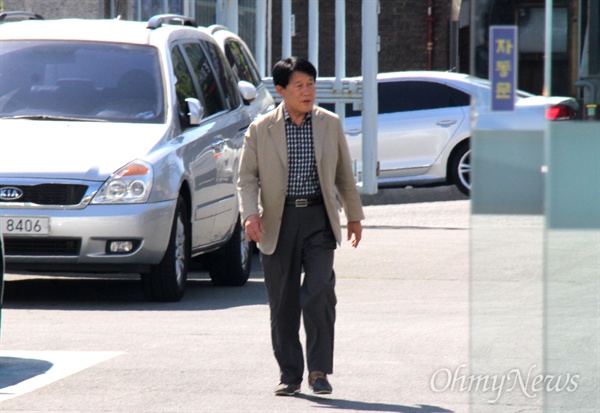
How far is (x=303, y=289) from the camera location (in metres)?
6.92

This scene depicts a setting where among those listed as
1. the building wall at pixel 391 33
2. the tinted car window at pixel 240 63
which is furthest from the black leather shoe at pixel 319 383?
the building wall at pixel 391 33

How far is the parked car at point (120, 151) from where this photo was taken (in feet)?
31.7

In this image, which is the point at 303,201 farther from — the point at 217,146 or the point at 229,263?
the point at 229,263

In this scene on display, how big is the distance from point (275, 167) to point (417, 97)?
1112 cm

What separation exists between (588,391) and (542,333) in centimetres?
226

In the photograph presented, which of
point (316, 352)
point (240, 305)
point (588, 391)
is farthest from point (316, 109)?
point (240, 305)

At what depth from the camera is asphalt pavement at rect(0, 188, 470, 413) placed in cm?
670

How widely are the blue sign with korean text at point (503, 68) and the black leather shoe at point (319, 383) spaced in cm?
330

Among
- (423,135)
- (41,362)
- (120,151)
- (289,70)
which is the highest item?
(289,70)

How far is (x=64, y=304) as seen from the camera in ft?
33.2

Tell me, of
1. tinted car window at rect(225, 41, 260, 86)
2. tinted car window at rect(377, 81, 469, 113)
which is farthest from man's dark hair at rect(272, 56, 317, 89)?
tinted car window at rect(377, 81, 469, 113)

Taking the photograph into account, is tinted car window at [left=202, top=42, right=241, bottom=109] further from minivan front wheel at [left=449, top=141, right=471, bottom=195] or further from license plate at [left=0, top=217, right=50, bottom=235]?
minivan front wheel at [left=449, top=141, right=471, bottom=195]
